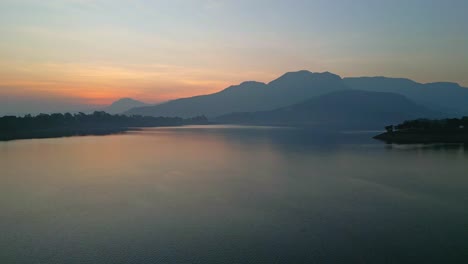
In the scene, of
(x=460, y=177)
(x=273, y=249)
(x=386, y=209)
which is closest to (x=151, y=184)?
(x=273, y=249)

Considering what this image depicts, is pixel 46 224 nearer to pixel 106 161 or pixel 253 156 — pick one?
pixel 106 161

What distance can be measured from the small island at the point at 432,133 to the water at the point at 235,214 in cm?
3579

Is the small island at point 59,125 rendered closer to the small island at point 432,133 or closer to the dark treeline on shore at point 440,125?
the small island at point 432,133

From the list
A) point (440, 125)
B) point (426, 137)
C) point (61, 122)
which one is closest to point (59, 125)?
point (61, 122)

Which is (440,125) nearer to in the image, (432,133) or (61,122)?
(432,133)

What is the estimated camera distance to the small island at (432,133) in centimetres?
6831

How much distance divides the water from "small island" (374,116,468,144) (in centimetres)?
3579

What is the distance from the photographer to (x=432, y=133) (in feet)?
236

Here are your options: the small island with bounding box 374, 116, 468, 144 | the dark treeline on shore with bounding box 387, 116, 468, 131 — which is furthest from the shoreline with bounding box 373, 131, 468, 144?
the dark treeline on shore with bounding box 387, 116, 468, 131

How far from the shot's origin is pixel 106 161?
1780 inches

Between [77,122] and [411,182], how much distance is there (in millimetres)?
152117

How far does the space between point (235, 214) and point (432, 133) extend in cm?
6801

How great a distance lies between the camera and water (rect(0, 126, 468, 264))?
14.5 metres

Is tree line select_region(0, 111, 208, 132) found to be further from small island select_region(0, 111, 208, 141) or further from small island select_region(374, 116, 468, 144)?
small island select_region(374, 116, 468, 144)
